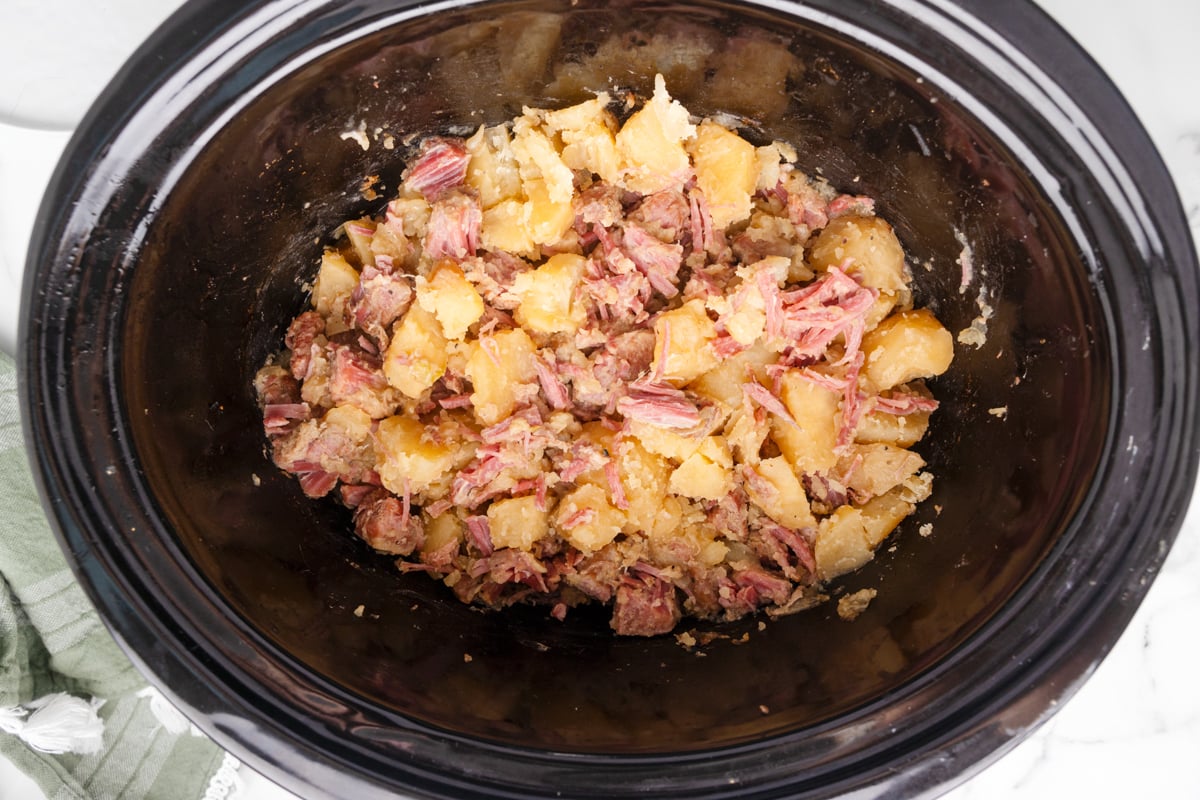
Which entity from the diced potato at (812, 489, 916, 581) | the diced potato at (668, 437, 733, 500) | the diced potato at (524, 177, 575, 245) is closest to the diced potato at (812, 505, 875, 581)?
the diced potato at (812, 489, 916, 581)

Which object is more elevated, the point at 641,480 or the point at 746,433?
the point at 746,433

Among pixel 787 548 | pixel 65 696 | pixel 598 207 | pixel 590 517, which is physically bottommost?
pixel 65 696

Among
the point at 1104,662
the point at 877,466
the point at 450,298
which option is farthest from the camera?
the point at 1104,662

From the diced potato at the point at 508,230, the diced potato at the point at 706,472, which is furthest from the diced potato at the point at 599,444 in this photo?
the diced potato at the point at 508,230

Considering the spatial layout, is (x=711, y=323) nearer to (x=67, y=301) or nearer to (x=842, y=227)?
(x=842, y=227)

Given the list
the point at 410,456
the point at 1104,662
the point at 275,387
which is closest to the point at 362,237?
the point at 275,387

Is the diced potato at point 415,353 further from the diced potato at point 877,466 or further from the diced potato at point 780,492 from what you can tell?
the diced potato at point 877,466

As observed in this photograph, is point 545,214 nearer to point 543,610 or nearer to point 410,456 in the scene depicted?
point 410,456
